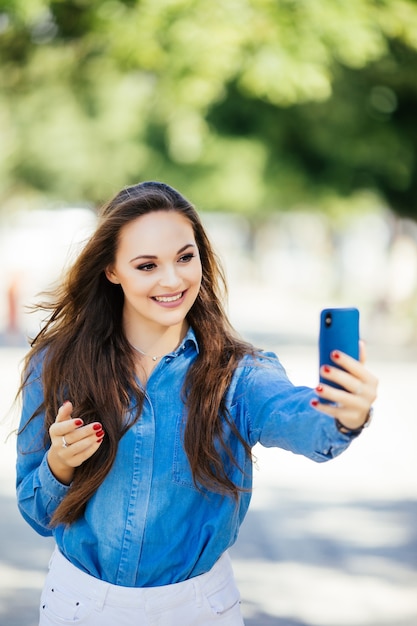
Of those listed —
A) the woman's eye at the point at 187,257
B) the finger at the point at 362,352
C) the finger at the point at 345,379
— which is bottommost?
the finger at the point at 345,379

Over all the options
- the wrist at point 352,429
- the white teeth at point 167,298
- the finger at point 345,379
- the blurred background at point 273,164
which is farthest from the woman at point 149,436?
the blurred background at point 273,164

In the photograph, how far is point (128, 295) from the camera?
8.34ft

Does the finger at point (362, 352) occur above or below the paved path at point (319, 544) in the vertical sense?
above

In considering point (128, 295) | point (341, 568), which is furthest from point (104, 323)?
point (341, 568)

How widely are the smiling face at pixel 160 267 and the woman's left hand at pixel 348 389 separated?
601mm

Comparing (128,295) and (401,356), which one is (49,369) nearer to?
(128,295)

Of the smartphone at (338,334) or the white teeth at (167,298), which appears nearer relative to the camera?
the smartphone at (338,334)

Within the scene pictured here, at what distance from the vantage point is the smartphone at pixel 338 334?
77.9 inches

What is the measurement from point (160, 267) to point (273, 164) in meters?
18.6

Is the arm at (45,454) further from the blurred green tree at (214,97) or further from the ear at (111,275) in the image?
the blurred green tree at (214,97)

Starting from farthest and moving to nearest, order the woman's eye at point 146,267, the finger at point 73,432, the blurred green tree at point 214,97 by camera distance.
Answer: the blurred green tree at point 214,97, the woman's eye at point 146,267, the finger at point 73,432

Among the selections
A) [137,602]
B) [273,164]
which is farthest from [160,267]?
[273,164]

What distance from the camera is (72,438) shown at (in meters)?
2.29

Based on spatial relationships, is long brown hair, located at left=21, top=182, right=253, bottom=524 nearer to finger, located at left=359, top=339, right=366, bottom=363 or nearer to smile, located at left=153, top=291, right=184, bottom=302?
smile, located at left=153, top=291, right=184, bottom=302
